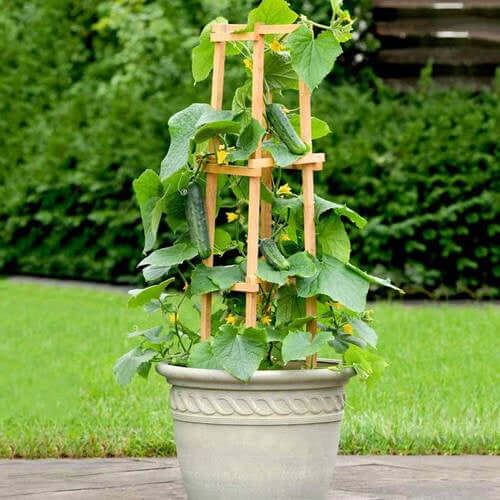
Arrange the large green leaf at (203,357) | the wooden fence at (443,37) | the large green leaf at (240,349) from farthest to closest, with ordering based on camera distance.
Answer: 1. the wooden fence at (443,37)
2. the large green leaf at (203,357)
3. the large green leaf at (240,349)

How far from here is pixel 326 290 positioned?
2.62m

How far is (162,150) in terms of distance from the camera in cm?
798

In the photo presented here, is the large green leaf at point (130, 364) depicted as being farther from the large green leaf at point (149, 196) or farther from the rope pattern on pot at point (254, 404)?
the large green leaf at point (149, 196)

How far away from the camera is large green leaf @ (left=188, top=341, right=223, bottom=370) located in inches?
104

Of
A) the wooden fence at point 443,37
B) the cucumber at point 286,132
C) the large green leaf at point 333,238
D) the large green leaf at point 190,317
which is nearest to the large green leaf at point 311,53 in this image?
the cucumber at point 286,132

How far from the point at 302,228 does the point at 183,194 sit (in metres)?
0.34

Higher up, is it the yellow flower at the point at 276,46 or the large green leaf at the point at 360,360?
the yellow flower at the point at 276,46

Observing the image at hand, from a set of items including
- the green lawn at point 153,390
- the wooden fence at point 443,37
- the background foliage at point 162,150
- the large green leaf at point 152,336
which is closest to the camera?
the large green leaf at point 152,336

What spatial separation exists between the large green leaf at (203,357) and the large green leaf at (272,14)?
0.84m

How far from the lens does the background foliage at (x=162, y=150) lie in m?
7.50

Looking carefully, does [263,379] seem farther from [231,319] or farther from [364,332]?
[364,332]

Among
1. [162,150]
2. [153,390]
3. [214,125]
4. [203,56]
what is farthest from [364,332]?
[162,150]

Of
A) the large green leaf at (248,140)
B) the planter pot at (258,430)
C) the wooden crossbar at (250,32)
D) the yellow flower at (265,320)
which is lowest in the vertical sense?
the planter pot at (258,430)

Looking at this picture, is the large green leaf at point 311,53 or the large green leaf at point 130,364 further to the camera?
the large green leaf at point 130,364
